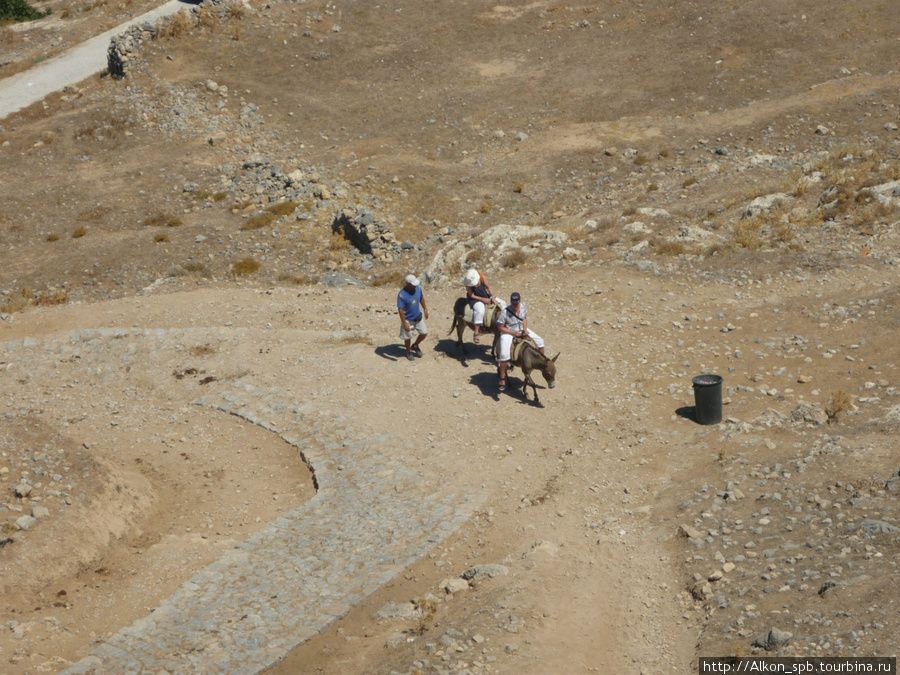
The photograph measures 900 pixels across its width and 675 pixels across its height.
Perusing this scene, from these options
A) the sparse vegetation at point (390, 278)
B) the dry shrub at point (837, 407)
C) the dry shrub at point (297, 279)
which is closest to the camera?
the dry shrub at point (837, 407)

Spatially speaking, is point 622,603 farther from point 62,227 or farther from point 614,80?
point 614,80

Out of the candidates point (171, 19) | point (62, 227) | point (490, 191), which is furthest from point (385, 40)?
point (62, 227)

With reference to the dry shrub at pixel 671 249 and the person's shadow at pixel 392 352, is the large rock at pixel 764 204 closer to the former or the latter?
the dry shrub at pixel 671 249

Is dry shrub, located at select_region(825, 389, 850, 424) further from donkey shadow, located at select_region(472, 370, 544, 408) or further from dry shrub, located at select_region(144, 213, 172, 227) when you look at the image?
dry shrub, located at select_region(144, 213, 172, 227)

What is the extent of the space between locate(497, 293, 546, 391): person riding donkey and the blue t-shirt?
221cm

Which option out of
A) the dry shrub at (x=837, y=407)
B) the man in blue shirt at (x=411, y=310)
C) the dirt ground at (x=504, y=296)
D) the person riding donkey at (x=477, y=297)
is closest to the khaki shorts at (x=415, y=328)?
the man in blue shirt at (x=411, y=310)

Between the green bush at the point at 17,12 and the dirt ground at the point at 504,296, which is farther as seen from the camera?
the green bush at the point at 17,12

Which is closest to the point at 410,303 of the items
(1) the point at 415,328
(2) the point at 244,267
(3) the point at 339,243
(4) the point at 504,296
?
(1) the point at 415,328

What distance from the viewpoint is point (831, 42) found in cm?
3825

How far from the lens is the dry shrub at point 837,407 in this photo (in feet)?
49.1

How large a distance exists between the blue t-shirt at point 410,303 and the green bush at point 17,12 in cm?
4678

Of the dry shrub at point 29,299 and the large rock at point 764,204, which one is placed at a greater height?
the large rock at point 764,204

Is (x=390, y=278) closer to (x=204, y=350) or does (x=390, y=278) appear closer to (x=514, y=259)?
(x=514, y=259)

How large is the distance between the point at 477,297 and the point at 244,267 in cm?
1354
